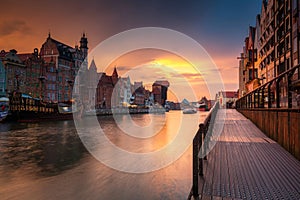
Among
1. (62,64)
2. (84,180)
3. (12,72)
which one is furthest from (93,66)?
(84,180)

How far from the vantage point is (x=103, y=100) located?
267 feet

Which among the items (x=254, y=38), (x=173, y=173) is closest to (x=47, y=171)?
(x=173, y=173)

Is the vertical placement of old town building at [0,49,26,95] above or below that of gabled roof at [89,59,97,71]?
below

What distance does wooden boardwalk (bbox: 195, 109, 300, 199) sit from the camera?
3514 millimetres

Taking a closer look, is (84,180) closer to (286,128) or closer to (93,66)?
(286,128)

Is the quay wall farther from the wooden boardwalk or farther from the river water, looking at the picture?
the river water

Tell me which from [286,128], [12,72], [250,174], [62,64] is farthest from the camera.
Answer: [62,64]

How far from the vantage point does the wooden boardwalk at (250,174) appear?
3514mm

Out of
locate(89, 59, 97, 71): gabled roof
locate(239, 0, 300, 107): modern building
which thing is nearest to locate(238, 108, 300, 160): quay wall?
locate(239, 0, 300, 107): modern building

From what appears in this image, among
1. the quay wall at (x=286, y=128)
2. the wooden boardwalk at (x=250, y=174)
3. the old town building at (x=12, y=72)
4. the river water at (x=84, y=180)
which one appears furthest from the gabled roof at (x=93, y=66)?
the wooden boardwalk at (x=250, y=174)

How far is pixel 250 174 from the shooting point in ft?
14.4

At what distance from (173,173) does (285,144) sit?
3.37 m

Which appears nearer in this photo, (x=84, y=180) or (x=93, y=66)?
(x=84, y=180)

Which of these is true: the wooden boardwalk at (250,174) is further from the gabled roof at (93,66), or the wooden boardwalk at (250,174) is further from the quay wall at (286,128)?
the gabled roof at (93,66)
